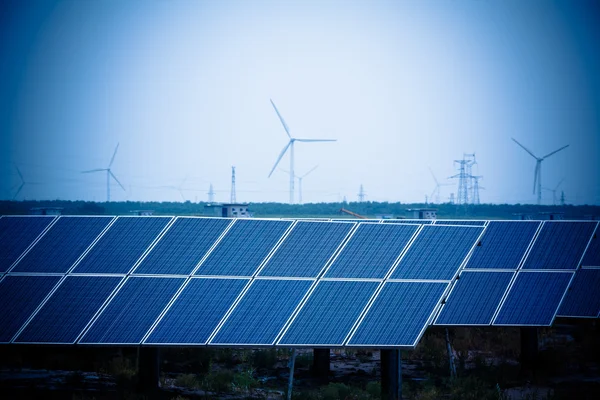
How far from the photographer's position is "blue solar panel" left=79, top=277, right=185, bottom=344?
66.3 ft

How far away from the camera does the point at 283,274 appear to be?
2206cm

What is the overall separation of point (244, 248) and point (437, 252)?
592 cm

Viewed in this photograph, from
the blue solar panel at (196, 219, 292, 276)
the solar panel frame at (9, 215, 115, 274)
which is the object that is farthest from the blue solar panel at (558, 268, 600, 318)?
the solar panel frame at (9, 215, 115, 274)

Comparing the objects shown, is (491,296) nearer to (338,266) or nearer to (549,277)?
(549,277)

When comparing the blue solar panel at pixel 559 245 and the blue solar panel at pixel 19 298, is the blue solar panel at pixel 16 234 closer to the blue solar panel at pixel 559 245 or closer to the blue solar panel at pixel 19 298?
the blue solar panel at pixel 19 298

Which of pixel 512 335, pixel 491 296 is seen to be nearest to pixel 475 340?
pixel 512 335

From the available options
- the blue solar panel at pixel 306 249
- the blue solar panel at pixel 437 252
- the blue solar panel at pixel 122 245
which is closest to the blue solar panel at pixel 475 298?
the blue solar panel at pixel 437 252

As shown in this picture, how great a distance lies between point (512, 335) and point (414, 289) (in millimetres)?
16919

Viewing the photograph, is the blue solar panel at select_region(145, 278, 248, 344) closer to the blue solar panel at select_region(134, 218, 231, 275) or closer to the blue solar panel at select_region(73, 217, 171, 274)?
the blue solar panel at select_region(134, 218, 231, 275)

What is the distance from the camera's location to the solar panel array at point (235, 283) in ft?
67.2

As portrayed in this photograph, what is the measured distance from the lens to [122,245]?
909 inches

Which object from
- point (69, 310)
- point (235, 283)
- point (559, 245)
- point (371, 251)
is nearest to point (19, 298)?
point (69, 310)

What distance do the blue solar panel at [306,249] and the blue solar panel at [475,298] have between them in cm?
498

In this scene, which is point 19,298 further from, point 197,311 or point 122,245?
point 197,311
